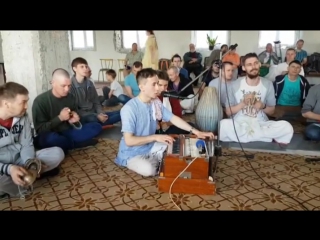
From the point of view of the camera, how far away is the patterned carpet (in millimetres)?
1946

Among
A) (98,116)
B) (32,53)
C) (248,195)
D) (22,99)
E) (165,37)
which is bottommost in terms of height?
(248,195)

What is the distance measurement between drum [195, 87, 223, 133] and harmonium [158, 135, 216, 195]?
3.12 ft

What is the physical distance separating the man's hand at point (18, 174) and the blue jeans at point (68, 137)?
753 mm

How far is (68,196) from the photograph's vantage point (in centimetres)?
207

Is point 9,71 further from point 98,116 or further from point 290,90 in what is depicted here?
point 290,90

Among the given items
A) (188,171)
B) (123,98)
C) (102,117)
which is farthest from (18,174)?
(123,98)

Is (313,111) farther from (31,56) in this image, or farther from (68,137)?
(31,56)

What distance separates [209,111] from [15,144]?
1.78 meters

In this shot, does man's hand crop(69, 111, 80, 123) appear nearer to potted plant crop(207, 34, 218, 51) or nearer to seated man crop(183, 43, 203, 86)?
seated man crop(183, 43, 203, 86)

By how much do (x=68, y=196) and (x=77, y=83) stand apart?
1611 mm

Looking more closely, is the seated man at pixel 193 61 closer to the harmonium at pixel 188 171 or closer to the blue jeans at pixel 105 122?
the blue jeans at pixel 105 122

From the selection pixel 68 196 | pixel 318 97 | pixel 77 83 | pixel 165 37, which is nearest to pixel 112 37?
pixel 165 37

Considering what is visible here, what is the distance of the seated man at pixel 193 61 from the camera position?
8266mm

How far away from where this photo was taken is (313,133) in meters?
3.09
